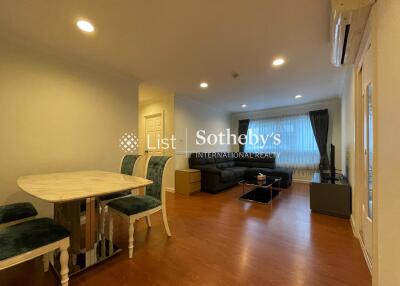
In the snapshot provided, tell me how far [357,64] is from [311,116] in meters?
3.28

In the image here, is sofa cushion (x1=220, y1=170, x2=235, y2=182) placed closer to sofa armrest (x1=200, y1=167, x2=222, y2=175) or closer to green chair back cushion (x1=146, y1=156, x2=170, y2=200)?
sofa armrest (x1=200, y1=167, x2=222, y2=175)

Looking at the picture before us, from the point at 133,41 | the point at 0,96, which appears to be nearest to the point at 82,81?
the point at 0,96

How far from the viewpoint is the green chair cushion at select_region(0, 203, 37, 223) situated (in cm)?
162

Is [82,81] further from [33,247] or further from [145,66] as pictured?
[33,247]

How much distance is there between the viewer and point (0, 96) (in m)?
2.01

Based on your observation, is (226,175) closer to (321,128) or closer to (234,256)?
(234,256)

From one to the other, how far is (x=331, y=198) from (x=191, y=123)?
346 centimetres

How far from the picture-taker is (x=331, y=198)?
277cm

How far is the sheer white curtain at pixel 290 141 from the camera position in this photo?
17.2ft

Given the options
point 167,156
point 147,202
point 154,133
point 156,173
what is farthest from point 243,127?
point 147,202

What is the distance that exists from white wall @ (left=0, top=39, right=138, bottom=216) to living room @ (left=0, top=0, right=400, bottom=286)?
0.6 inches

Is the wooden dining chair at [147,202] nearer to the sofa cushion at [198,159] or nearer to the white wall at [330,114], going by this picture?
the sofa cushion at [198,159]

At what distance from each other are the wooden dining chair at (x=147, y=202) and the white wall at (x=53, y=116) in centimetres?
111

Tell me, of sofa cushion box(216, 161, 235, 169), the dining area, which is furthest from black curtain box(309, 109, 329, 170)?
the dining area
